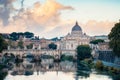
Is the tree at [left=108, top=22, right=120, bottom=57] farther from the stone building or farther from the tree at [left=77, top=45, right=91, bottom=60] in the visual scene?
the stone building

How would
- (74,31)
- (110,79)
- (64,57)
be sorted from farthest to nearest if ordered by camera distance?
1. (74,31)
2. (64,57)
3. (110,79)

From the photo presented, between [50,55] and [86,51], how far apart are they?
2690 centimetres

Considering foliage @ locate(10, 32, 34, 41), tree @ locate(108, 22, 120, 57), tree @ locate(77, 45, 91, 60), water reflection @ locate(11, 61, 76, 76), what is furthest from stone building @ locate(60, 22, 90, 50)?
tree @ locate(108, 22, 120, 57)

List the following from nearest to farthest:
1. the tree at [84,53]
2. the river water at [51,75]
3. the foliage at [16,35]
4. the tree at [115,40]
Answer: the river water at [51,75], the tree at [115,40], the tree at [84,53], the foliage at [16,35]

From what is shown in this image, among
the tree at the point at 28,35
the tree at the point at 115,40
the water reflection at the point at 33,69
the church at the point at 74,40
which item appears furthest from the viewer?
the tree at the point at 28,35

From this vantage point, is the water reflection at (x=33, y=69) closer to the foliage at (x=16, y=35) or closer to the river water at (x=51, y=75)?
the river water at (x=51, y=75)

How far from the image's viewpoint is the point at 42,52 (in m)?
126

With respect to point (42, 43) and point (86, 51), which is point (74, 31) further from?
point (86, 51)

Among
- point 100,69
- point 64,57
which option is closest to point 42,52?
point 64,57

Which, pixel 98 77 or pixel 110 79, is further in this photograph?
pixel 98 77

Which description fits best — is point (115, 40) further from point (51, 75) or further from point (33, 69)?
point (33, 69)

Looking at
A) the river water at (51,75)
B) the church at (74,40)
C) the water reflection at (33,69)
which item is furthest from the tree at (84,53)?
the church at (74,40)

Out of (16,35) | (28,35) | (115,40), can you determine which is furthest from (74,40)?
(115,40)

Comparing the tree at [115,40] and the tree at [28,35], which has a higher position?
the tree at [28,35]
